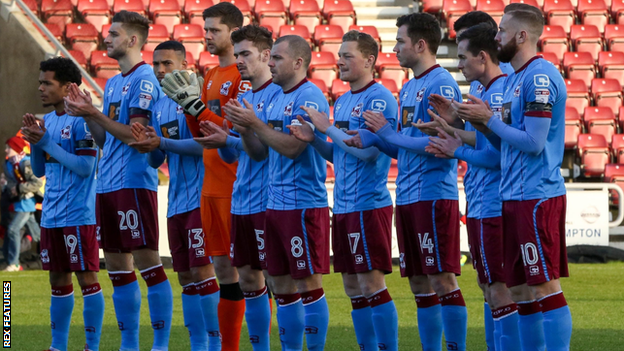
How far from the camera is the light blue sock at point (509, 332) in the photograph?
5254 millimetres

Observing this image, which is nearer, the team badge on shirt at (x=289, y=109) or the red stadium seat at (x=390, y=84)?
the team badge on shirt at (x=289, y=109)

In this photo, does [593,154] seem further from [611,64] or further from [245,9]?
[245,9]

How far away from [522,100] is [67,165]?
3.40 meters

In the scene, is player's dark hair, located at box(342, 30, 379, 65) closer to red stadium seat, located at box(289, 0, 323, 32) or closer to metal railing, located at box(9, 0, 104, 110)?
metal railing, located at box(9, 0, 104, 110)

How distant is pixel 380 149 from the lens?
18.6 ft

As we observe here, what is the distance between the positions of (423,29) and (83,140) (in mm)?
2635

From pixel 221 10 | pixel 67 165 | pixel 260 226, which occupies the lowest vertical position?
pixel 260 226

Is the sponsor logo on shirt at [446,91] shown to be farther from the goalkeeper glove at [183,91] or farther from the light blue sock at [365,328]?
the goalkeeper glove at [183,91]

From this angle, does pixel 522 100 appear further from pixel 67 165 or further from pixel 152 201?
pixel 67 165

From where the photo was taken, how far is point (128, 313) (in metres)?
6.49

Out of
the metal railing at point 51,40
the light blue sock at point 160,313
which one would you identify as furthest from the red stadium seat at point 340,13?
the light blue sock at point 160,313

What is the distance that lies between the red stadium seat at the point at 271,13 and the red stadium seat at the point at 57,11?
3.47 meters

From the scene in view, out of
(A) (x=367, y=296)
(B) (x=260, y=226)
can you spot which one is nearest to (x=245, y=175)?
(B) (x=260, y=226)

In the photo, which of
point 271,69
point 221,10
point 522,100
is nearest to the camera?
point 522,100
